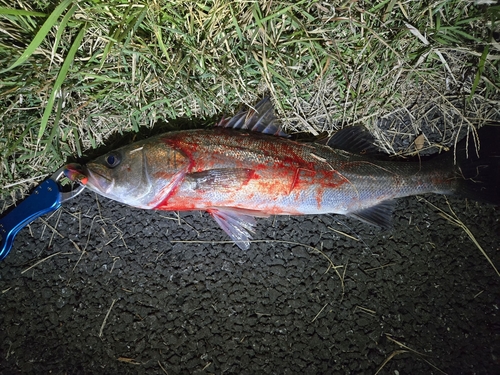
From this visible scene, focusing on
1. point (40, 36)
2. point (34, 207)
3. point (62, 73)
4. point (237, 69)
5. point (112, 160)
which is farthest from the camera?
point (34, 207)

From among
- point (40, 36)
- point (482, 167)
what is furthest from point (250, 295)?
point (40, 36)

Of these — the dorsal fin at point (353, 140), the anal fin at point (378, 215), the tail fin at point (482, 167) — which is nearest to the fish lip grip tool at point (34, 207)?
the dorsal fin at point (353, 140)

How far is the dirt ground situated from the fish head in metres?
0.49

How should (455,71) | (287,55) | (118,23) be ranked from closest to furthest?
(118,23)
(287,55)
(455,71)

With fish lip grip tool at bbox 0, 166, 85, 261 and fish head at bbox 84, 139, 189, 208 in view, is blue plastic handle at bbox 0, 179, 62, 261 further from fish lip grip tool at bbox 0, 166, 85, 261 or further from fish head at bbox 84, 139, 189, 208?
fish head at bbox 84, 139, 189, 208

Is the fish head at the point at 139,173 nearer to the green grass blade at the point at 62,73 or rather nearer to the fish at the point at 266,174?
the fish at the point at 266,174

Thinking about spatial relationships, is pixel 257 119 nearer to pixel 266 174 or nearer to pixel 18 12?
pixel 266 174

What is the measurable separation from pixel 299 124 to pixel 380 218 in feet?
3.54

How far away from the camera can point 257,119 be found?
2816 millimetres

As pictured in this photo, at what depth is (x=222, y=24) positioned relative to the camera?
269cm

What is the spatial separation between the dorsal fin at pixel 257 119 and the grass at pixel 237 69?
5.3 inches

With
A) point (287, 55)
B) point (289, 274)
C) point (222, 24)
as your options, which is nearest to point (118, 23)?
point (222, 24)

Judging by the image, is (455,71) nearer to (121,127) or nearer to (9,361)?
(121,127)

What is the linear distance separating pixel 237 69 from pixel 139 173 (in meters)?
1.16
